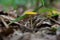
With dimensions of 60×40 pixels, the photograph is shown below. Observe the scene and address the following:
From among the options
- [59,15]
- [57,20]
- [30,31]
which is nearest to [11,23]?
[30,31]

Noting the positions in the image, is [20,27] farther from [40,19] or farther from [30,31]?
[40,19]

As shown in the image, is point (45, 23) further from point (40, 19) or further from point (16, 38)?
point (16, 38)

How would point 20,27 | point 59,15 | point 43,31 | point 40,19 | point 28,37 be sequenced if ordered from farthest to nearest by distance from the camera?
point 59,15 → point 40,19 → point 20,27 → point 43,31 → point 28,37

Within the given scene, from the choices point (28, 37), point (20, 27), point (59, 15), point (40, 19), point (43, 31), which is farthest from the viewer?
point (59, 15)

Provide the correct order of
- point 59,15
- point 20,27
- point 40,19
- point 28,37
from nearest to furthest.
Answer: point 28,37 → point 20,27 → point 40,19 → point 59,15

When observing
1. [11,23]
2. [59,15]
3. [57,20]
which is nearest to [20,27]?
[11,23]

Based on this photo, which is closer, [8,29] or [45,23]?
[8,29]

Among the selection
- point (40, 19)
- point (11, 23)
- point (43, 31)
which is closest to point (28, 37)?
point (43, 31)

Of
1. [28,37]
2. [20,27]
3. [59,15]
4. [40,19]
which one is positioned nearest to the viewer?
[28,37]

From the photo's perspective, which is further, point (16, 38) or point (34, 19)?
point (34, 19)
